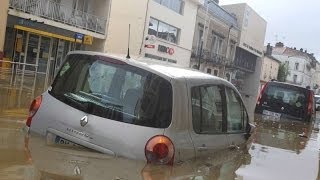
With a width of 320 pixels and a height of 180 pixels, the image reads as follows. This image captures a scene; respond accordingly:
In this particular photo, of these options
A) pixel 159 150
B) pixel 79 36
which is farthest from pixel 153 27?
pixel 159 150

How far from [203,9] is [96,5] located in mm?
16326

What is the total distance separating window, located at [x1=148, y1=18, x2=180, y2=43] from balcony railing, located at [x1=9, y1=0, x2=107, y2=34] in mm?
6367

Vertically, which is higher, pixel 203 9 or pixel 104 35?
pixel 203 9

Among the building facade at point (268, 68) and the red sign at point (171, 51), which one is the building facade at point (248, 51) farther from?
the red sign at point (171, 51)

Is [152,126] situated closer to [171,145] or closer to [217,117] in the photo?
[171,145]

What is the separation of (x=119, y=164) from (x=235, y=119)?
2407 millimetres

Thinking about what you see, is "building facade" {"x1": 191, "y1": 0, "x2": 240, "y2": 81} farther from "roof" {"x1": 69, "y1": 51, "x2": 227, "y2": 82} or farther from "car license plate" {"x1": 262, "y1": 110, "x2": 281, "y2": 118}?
"roof" {"x1": 69, "y1": 51, "x2": 227, "y2": 82}

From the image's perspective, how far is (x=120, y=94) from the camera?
16.2 feet

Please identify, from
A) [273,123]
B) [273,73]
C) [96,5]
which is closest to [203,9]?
[96,5]

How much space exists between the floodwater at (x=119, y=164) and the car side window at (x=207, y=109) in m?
0.33

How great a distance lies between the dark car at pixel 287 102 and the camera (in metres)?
16.0

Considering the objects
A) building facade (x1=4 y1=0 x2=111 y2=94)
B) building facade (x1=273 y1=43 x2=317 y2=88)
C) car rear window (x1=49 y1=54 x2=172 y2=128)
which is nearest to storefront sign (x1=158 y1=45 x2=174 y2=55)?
building facade (x1=4 y1=0 x2=111 y2=94)

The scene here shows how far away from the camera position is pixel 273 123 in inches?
577

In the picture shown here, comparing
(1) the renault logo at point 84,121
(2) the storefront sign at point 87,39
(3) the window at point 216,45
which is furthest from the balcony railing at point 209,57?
(1) the renault logo at point 84,121
